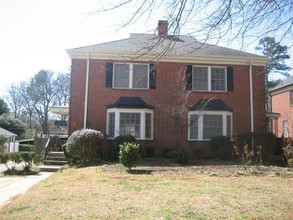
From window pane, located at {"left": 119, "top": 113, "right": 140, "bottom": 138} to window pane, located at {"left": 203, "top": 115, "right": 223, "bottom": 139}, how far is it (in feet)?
12.2

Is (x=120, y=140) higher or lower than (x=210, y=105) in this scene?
lower

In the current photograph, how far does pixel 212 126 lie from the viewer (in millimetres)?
19188

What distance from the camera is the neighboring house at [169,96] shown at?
18781 mm

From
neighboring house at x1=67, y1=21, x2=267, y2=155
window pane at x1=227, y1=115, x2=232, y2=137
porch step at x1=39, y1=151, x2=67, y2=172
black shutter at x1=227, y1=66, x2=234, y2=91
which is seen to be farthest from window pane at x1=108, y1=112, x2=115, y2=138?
black shutter at x1=227, y1=66, x2=234, y2=91

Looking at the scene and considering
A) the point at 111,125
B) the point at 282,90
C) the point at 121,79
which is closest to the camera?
the point at 111,125

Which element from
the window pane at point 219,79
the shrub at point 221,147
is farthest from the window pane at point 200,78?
the shrub at point 221,147

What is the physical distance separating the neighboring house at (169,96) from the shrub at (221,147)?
109 cm

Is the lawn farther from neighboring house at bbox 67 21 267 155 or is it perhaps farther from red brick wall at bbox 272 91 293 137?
red brick wall at bbox 272 91 293 137

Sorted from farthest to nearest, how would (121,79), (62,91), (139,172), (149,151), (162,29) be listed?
(62,91) < (121,79) < (149,151) < (139,172) < (162,29)

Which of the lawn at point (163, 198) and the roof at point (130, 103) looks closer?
the lawn at point (163, 198)

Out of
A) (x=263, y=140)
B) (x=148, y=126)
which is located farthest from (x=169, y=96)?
(x=263, y=140)

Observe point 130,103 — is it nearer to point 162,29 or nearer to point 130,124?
point 130,124

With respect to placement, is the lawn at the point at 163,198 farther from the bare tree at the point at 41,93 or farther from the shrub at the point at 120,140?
the bare tree at the point at 41,93

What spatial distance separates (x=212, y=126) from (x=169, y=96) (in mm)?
2891
